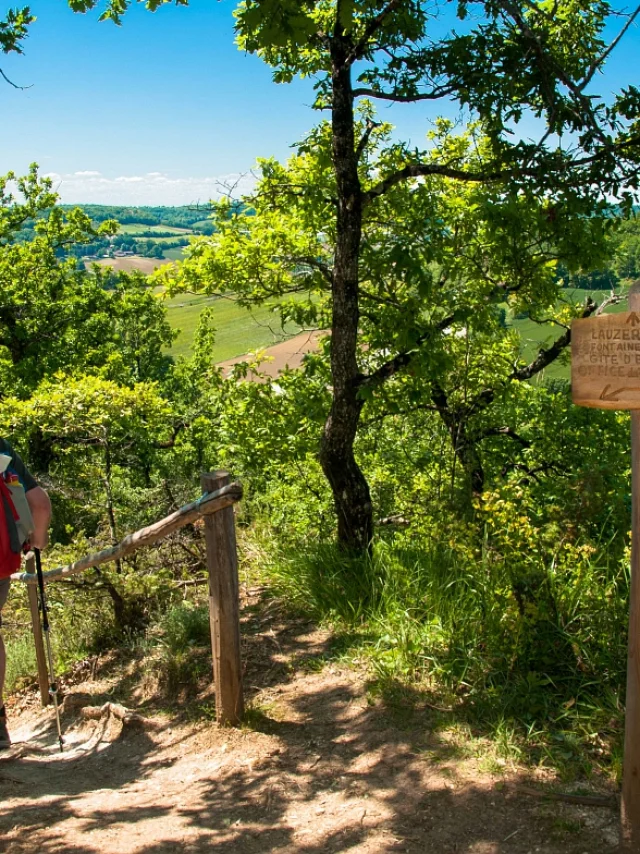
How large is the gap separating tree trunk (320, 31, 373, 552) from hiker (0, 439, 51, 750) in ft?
8.18

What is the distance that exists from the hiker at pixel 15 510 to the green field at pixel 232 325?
165 inches

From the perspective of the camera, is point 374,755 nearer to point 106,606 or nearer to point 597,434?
point 106,606

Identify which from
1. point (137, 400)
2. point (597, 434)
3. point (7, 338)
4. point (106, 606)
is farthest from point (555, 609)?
point (7, 338)

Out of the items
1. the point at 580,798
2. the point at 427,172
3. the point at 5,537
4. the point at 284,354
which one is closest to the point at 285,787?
the point at 580,798

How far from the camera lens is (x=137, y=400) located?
26.2 feet

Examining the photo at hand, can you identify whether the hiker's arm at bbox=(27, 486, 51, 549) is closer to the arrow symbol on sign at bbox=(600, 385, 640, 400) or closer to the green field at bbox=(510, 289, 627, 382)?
the arrow symbol on sign at bbox=(600, 385, 640, 400)

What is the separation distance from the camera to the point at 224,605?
4223mm

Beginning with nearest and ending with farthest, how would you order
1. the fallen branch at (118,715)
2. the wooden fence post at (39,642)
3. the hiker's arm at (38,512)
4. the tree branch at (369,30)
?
the hiker's arm at (38,512) → the fallen branch at (118,715) → the tree branch at (369,30) → the wooden fence post at (39,642)

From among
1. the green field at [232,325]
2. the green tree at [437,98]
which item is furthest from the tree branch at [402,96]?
the green field at [232,325]

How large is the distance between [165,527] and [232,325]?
26.6 meters

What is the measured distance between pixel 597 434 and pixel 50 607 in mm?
7815

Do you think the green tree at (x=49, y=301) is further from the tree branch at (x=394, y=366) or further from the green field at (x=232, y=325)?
the tree branch at (x=394, y=366)

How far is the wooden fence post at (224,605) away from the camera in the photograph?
416 centimetres

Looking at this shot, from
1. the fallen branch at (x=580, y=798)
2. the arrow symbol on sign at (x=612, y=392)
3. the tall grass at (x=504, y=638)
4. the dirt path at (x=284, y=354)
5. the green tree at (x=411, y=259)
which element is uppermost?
the green tree at (x=411, y=259)
